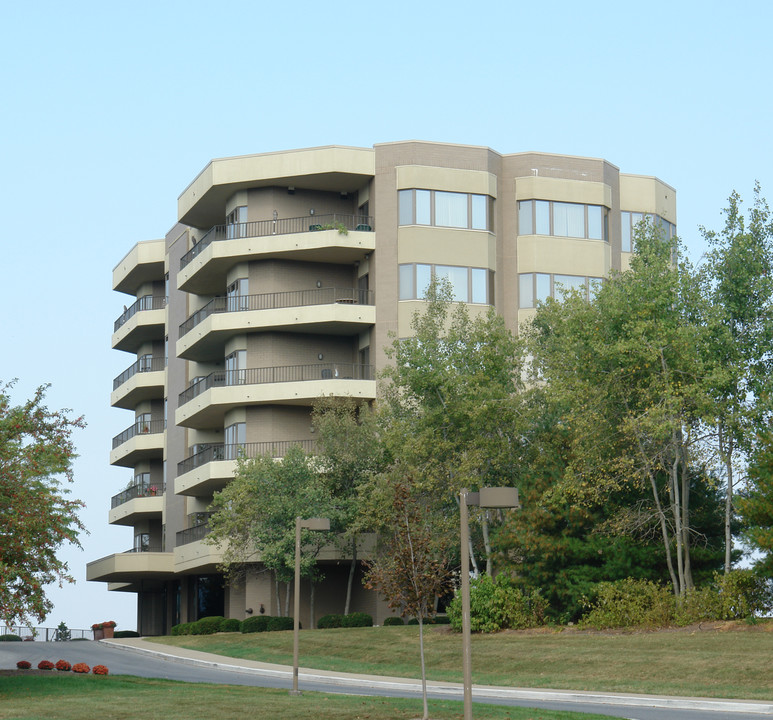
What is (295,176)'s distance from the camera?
201 ft

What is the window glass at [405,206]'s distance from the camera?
198ft

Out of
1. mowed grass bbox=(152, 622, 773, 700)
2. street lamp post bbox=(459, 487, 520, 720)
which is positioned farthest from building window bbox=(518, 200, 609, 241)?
street lamp post bbox=(459, 487, 520, 720)

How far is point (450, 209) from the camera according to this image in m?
61.1

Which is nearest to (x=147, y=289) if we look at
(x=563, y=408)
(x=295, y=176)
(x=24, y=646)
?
(x=295, y=176)

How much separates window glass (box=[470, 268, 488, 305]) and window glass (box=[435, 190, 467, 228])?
2.40 m

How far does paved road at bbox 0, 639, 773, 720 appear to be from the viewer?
2438 cm

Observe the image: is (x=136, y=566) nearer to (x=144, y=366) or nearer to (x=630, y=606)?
(x=144, y=366)

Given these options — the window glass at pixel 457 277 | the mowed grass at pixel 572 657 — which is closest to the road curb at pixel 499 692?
the mowed grass at pixel 572 657

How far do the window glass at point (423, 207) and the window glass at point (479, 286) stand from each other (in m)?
3.37

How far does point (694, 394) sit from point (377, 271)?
2442 cm

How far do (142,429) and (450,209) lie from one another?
3007 cm

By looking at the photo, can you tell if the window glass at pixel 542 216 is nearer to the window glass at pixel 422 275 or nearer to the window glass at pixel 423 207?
the window glass at pixel 423 207

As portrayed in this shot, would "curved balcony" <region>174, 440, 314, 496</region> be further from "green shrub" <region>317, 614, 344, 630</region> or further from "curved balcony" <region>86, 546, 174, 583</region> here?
"green shrub" <region>317, 614, 344, 630</region>

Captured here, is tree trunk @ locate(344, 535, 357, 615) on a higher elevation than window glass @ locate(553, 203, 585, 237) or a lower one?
lower
